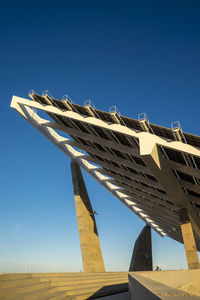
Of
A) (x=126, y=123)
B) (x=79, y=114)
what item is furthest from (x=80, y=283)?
(x=79, y=114)

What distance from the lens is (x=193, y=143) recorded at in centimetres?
1282

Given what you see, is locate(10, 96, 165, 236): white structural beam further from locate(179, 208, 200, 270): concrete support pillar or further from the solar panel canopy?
locate(179, 208, 200, 270): concrete support pillar

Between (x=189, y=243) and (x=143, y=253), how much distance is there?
22856 mm

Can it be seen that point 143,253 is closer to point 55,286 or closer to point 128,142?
point 128,142

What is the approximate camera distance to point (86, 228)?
21.7 metres

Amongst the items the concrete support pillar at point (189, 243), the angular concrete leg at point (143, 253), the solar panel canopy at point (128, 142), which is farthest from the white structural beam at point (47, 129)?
the angular concrete leg at point (143, 253)

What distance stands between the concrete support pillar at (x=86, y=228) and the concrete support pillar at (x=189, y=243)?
7622mm

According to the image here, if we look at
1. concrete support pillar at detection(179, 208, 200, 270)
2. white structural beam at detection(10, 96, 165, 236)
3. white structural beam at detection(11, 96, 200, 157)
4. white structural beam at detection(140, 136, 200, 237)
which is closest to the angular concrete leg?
white structural beam at detection(10, 96, 165, 236)

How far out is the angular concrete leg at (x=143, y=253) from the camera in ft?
130

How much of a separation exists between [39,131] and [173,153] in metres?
11.6

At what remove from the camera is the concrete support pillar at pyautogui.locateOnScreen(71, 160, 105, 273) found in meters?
20.6

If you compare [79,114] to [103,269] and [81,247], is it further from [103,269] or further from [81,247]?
[103,269]

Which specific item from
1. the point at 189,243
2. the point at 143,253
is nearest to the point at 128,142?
the point at 189,243

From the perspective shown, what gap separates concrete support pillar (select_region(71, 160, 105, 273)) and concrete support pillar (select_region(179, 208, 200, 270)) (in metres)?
7.62
